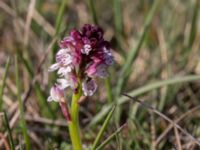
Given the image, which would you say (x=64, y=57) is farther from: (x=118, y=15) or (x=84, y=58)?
(x=118, y=15)

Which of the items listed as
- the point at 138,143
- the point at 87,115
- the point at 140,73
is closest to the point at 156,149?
the point at 138,143

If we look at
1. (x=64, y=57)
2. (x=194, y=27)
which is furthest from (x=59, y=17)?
(x=194, y=27)

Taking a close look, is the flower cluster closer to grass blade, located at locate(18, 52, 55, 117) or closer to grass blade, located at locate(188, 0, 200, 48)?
grass blade, located at locate(18, 52, 55, 117)

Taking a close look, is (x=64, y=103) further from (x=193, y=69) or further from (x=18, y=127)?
(x=193, y=69)

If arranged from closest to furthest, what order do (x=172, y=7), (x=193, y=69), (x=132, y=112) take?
(x=132, y=112), (x=193, y=69), (x=172, y=7)

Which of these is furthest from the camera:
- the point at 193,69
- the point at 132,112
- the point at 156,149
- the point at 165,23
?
the point at 165,23
